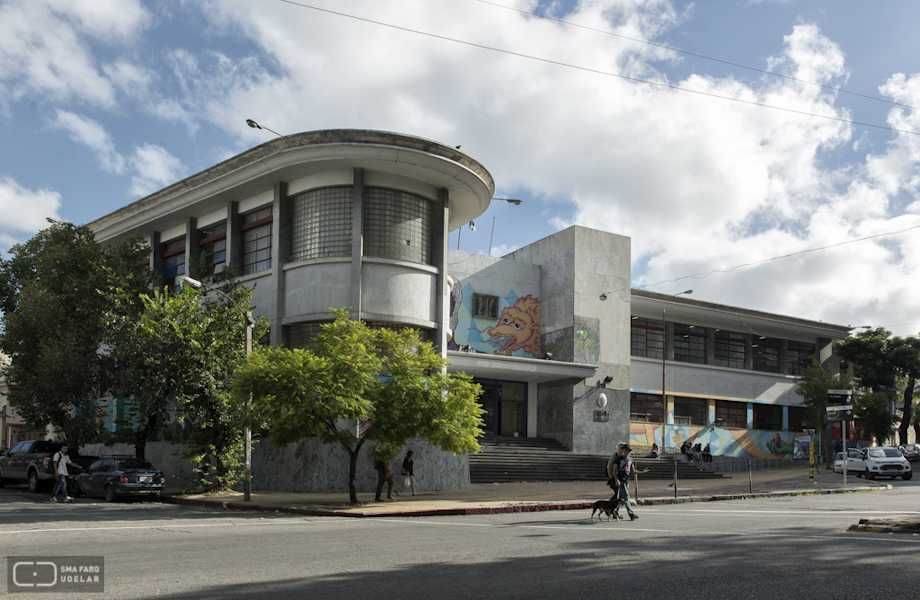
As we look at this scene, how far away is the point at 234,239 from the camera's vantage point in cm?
2953

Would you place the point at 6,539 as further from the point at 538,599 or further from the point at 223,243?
the point at 223,243

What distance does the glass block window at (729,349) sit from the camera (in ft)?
152

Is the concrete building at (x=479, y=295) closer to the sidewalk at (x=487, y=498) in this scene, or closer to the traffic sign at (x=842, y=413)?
the sidewalk at (x=487, y=498)

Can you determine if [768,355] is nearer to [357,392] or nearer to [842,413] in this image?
[842,413]

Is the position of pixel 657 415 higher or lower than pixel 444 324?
lower

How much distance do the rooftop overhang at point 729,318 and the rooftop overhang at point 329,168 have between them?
1535 centimetres

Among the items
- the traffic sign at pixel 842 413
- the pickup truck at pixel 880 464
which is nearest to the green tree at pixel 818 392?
the pickup truck at pixel 880 464

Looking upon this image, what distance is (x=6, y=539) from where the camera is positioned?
11.6 metres

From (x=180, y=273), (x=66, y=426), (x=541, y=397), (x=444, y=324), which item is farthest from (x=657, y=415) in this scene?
(x=66, y=426)

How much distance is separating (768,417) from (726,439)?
4.82 metres

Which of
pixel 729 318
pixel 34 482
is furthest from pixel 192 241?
pixel 729 318

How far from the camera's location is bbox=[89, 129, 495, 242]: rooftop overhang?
82.2ft

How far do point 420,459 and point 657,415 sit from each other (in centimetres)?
2076

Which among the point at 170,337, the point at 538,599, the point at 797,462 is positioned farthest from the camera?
the point at 797,462
